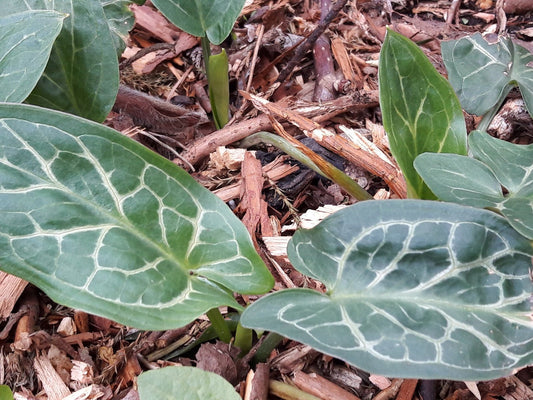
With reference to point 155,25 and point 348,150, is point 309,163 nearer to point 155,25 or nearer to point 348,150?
point 348,150

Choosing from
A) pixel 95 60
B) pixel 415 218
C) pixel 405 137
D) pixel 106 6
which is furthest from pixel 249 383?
pixel 106 6

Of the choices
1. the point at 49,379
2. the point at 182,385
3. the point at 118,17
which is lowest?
the point at 49,379

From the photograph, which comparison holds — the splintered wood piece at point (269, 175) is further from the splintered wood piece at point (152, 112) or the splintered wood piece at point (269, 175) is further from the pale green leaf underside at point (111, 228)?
the pale green leaf underside at point (111, 228)

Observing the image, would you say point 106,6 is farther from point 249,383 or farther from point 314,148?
point 249,383

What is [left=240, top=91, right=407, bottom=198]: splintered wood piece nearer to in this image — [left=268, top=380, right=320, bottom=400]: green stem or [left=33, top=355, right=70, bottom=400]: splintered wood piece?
[left=268, top=380, right=320, bottom=400]: green stem

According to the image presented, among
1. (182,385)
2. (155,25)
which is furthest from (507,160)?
(155,25)

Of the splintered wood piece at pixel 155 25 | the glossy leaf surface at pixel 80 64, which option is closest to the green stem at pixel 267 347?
the glossy leaf surface at pixel 80 64
